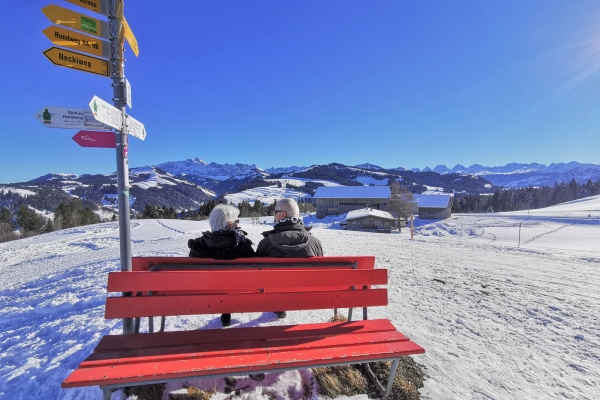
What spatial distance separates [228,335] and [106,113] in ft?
8.42

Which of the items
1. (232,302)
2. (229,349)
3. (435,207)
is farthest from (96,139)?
(435,207)

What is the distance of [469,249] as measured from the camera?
41.2 feet

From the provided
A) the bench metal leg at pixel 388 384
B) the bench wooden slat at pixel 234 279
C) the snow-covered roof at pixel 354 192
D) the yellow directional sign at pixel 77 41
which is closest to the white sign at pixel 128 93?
the yellow directional sign at pixel 77 41

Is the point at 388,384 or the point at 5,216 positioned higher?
the point at 388,384

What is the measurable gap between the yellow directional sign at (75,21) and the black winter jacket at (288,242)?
9.97 ft

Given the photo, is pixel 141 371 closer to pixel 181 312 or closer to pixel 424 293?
pixel 181 312

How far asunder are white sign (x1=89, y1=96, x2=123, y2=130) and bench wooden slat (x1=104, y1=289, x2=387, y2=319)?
5.70 ft

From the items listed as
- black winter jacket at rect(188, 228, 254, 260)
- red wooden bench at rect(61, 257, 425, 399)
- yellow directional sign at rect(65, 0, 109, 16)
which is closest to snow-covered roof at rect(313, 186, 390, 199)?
black winter jacket at rect(188, 228, 254, 260)

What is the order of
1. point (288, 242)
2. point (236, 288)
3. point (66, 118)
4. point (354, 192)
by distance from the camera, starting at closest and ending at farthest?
1. point (236, 288)
2. point (66, 118)
3. point (288, 242)
4. point (354, 192)

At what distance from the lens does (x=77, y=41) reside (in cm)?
306

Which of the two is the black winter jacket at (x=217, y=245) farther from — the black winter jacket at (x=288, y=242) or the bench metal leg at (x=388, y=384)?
the bench metal leg at (x=388, y=384)

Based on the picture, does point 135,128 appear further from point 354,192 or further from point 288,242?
point 354,192

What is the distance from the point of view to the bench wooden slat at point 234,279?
255 cm

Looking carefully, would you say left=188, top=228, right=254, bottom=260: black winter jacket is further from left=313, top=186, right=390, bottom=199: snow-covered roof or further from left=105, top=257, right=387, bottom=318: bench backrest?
left=313, top=186, right=390, bottom=199: snow-covered roof
